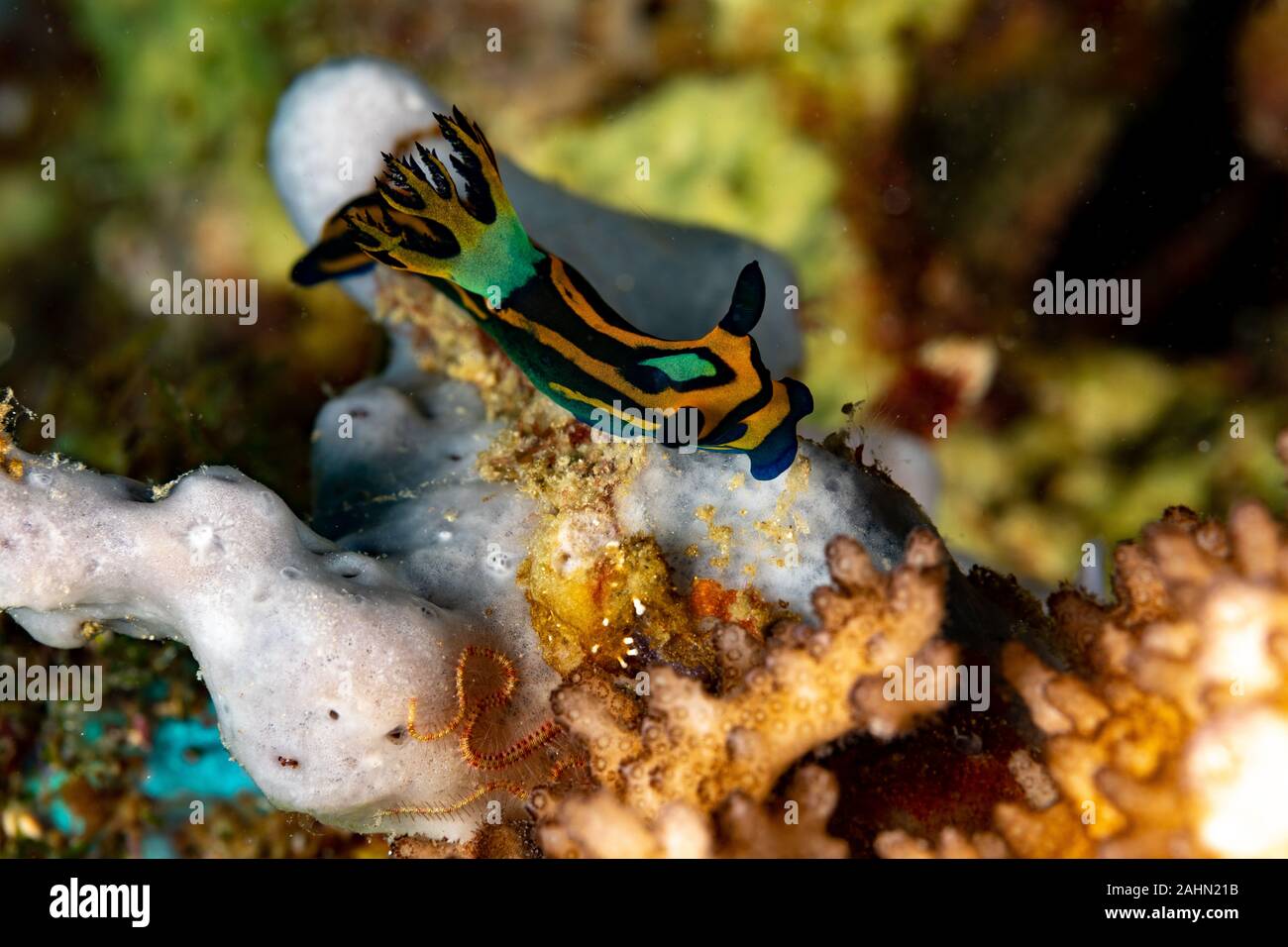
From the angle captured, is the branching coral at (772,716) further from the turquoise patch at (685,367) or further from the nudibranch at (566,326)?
the turquoise patch at (685,367)

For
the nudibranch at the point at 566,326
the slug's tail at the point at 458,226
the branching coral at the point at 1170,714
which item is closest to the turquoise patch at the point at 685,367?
the nudibranch at the point at 566,326

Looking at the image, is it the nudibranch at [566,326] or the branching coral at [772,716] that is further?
the nudibranch at [566,326]

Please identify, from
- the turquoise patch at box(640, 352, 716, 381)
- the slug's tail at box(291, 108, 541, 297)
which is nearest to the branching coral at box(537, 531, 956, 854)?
the turquoise patch at box(640, 352, 716, 381)

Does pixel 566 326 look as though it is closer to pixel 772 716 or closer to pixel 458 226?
pixel 458 226

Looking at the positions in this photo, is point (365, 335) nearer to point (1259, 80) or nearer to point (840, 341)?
point (840, 341)

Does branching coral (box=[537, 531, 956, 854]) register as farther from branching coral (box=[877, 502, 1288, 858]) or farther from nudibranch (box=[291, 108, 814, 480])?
nudibranch (box=[291, 108, 814, 480])

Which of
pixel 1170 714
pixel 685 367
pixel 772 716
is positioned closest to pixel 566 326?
pixel 685 367

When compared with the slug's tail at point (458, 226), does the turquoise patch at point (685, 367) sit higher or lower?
lower
